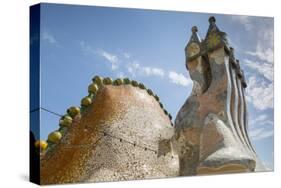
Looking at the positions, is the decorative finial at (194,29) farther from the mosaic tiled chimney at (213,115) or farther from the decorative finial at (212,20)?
the decorative finial at (212,20)

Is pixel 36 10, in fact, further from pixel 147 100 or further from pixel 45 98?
pixel 147 100

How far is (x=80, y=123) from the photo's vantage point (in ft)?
25.7

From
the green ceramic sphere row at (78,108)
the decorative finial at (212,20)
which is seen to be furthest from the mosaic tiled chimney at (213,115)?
the green ceramic sphere row at (78,108)

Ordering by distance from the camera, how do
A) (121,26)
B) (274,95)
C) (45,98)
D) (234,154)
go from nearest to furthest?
(45,98)
(121,26)
(234,154)
(274,95)

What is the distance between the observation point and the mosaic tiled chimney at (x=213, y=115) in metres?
8.64

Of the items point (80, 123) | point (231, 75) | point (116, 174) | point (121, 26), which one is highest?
point (121, 26)

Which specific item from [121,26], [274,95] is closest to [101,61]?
[121,26]

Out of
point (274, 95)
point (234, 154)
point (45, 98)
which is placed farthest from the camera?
point (274, 95)

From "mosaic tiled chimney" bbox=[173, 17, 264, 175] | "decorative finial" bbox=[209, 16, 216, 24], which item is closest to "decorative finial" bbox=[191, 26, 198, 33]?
"mosaic tiled chimney" bbox=[173, 17, 264, 175]

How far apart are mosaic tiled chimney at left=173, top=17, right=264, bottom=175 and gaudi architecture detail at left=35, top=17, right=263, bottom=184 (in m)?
0.01

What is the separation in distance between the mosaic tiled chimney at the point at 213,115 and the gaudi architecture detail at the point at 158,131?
Answer: 0.01 m

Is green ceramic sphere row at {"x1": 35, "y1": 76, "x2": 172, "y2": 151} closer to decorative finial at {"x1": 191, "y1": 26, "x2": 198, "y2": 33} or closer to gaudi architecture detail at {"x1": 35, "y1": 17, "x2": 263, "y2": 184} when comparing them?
gaudi architecture detail at {"x1": 35, "y1": 17, "x2": 263, "y2": 184}

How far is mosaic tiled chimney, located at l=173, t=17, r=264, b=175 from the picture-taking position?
864 cm

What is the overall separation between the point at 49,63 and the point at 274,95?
138 inches
